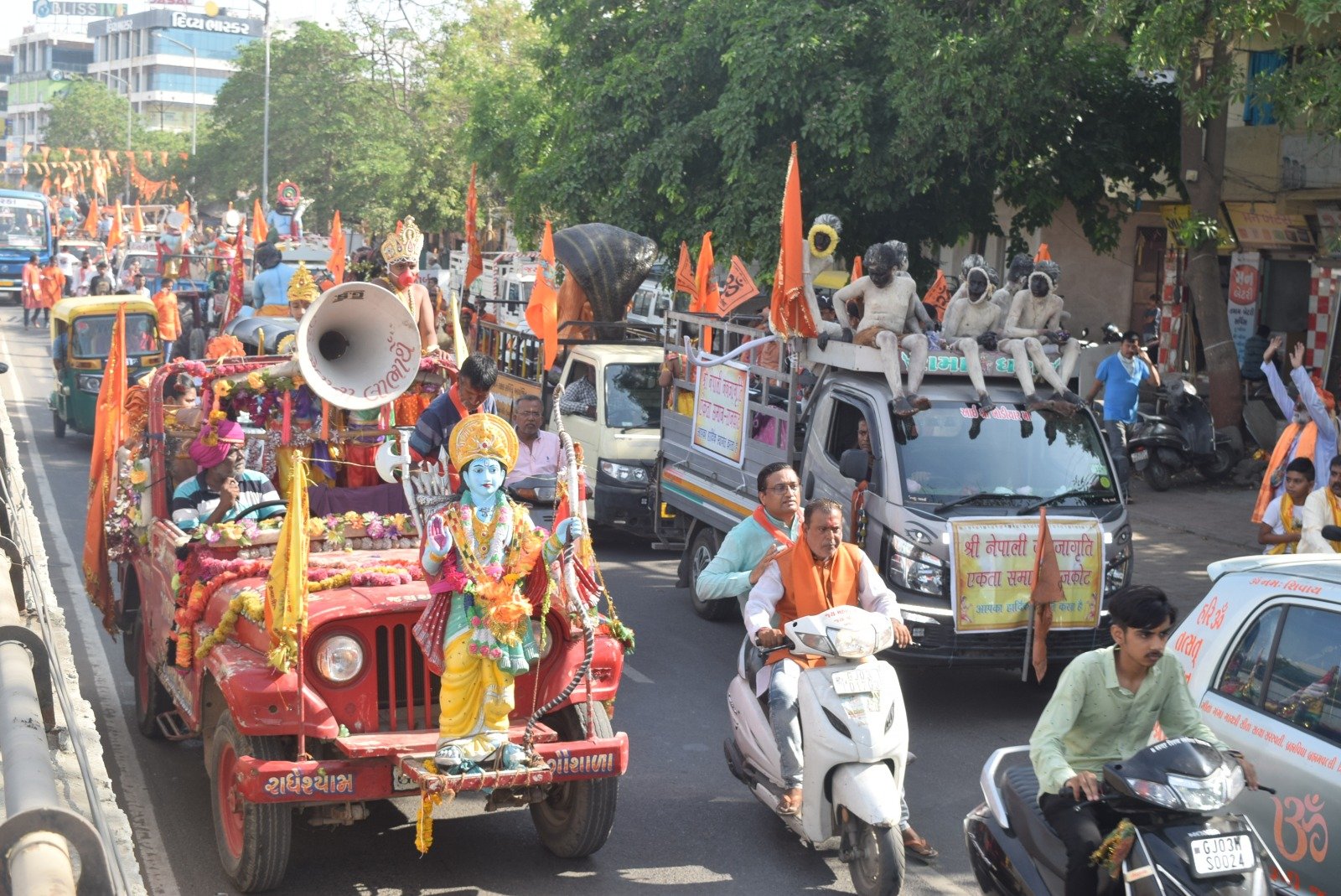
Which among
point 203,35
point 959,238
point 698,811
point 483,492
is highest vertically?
point 203,35

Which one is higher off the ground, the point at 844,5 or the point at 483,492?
the point at 844,5

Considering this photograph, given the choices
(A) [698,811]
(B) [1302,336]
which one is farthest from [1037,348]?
(B) [1302,336]

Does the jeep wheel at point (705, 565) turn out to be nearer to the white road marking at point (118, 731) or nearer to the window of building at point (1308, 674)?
the white road marking at point (118, 731)

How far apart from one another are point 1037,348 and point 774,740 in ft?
12.8

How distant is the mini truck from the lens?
8.78m

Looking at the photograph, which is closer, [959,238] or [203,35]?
[959,238]

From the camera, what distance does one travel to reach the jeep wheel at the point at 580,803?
640 centimetres

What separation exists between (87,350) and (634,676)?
11.9m

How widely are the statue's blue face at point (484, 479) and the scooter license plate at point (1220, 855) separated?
2.87m

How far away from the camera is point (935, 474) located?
30.2ft

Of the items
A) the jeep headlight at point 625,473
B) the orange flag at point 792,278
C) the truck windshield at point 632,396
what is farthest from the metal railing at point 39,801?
the truck windshield at point 632,396

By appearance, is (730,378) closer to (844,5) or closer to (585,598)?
(585,598)

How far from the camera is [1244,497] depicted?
16969 mm

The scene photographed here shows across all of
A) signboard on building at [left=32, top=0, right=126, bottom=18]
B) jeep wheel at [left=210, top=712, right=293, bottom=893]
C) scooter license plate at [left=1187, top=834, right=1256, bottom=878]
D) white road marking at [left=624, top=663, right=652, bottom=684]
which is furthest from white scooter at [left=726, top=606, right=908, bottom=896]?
signboard on building at [left=32, top=0, right=126, bottom=18]
